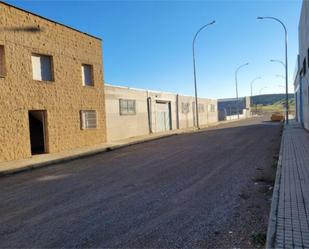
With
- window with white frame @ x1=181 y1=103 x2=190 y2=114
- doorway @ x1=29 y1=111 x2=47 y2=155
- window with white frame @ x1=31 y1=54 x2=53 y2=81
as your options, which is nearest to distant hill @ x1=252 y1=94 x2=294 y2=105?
window with white frame @ x1=181 y1=103 x2=190 y2=114

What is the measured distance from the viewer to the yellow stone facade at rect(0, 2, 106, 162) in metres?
13.0

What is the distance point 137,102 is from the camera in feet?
88.7

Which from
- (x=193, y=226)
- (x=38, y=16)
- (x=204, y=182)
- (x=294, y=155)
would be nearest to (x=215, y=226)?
(x=193, y=226)

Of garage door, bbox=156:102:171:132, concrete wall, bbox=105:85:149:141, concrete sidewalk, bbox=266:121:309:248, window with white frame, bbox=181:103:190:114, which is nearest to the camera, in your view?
concrete sidewalk, bbox=266:121:309:248

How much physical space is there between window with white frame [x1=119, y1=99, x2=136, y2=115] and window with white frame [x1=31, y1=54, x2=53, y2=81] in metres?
8.86

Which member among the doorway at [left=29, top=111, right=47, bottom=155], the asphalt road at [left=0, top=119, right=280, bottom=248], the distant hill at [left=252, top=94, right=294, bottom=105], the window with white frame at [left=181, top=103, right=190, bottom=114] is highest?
the distant hill at [left=252, top=94, right=294, bottom=105]

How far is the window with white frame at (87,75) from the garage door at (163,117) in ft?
43.7

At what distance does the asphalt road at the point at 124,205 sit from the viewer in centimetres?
442

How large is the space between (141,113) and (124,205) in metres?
21.9

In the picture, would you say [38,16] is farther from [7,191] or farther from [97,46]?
[7,191]

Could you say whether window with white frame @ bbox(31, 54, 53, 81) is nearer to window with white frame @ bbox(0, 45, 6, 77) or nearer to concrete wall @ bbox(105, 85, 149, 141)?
window with white frame @ bbox(0, 45, 6, 77)

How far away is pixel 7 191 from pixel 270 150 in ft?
35.9

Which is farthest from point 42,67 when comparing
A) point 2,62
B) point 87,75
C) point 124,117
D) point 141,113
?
point 141,113

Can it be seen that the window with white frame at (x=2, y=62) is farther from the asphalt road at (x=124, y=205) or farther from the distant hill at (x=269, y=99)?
the distant hill at (x=269, y=99)
